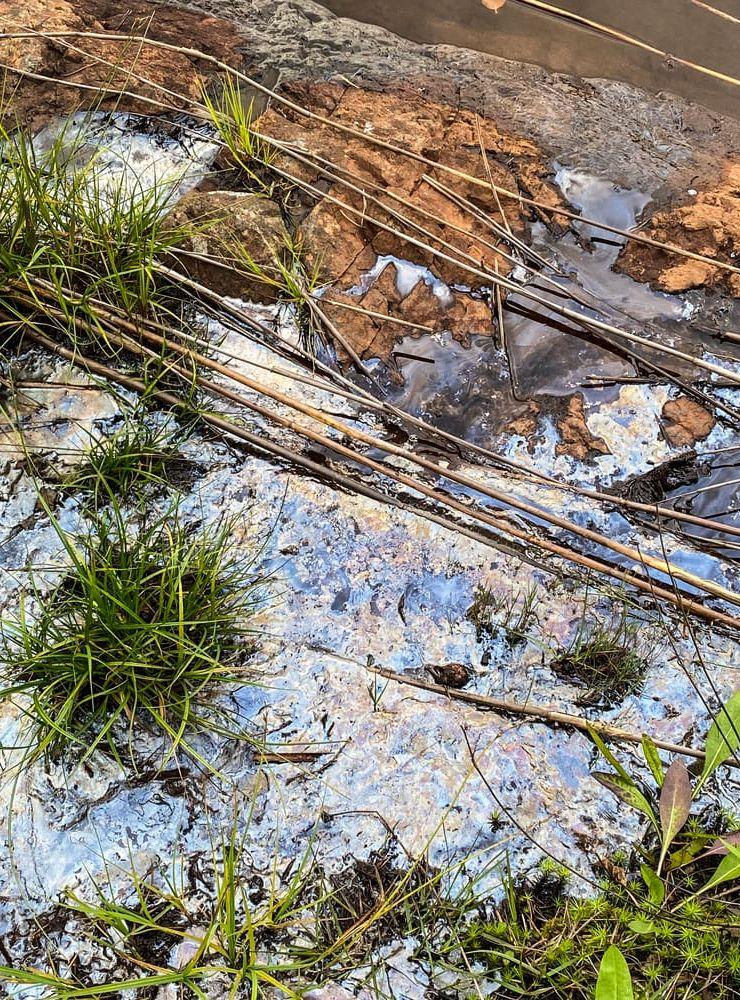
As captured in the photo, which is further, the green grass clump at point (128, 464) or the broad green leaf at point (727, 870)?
the green grass clump at point (128, 464)

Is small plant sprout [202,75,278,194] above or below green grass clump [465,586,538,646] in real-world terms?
above

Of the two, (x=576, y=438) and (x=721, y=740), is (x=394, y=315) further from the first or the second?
(x=721, y=740)

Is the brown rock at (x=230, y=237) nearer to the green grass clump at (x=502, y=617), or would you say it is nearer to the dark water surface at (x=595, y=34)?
the green grass clump at (x=502, y=617)

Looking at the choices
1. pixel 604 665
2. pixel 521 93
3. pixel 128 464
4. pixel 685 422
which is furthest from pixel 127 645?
pixel 521 93

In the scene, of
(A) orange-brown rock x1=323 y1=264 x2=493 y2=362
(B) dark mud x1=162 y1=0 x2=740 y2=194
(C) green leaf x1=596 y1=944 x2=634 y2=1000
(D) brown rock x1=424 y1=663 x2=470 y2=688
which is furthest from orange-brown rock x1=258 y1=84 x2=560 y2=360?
(C) green leaf x1=596 y1=944 x2=634 y2=1000

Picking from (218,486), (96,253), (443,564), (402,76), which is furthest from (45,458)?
(402,76)

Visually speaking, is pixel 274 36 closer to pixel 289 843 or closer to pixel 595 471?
pixel 595 471

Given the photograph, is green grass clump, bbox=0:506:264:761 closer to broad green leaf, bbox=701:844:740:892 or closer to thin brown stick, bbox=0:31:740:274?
broad green leaf, bbox=701:844:740:892

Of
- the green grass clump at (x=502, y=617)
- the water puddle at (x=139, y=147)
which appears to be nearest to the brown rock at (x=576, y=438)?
the green grass clump at (x=502, y=617)
